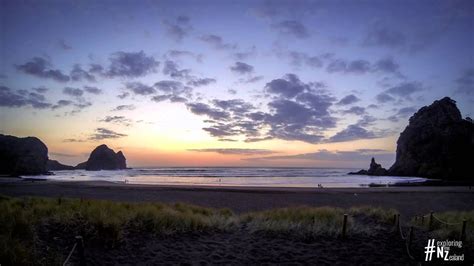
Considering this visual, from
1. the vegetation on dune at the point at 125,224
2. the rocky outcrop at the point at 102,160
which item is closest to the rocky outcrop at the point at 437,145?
the vegetation on dune at the point at 125,224

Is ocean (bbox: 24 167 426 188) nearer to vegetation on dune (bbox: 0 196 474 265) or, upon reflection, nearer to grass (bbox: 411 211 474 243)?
grass (bbox: 411 211 474 243)

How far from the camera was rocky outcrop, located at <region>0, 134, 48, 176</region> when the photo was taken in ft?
260

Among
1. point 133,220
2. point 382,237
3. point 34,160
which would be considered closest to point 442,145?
point 382,237

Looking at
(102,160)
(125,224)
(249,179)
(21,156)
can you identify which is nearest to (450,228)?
(125,224)

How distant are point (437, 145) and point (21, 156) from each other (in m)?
97.1

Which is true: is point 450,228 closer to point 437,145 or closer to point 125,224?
point 125,224

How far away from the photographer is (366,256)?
378 inches

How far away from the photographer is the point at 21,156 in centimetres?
8156

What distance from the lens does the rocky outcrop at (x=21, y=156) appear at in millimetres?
79125

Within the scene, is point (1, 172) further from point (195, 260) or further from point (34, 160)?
point (195, 260)

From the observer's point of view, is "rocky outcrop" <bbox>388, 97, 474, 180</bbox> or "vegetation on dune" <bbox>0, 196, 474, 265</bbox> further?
"rocky outcrop" <bbox>388, 97, 474, 180</bbox>

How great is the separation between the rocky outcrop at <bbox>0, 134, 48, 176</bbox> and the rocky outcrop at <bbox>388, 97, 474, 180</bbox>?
85.5m

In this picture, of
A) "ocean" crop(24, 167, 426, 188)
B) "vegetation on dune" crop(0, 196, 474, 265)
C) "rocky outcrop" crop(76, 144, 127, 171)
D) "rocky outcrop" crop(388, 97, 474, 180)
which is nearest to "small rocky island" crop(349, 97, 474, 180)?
"rocky outcrop" crop(388, 97, 474, 180)

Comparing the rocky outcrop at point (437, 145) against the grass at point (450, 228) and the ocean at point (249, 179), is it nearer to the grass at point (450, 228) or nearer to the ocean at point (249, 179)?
the ocean at point (249, 179)
